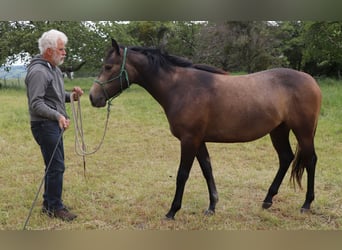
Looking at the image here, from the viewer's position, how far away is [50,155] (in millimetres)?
3189

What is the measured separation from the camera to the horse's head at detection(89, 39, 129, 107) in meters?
3.16

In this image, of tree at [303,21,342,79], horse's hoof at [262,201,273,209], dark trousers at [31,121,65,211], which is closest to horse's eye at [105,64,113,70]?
dark trousers at [31,121,65,211]

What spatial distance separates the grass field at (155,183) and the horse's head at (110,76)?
4.04 feet

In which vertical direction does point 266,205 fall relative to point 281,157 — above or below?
below

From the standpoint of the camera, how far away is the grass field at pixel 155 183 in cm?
330

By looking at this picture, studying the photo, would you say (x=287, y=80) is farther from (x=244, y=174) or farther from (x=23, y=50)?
(x=23, y=50)

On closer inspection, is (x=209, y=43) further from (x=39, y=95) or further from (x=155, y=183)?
(x=39, y=95)

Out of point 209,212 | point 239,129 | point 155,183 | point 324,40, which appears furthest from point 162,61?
point 324,40

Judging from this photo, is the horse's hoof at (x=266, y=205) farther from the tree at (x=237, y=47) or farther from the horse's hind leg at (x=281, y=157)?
the tree at (x=237, y=47)

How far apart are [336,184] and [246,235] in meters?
2.46

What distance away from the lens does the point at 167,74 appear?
130 inches

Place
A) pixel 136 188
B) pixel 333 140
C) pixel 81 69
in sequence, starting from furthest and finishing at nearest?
pixel 81 69, pixel 333 140, pixel 136 188

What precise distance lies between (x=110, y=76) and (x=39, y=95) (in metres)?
0.66

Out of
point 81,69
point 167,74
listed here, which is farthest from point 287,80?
point 81,69
